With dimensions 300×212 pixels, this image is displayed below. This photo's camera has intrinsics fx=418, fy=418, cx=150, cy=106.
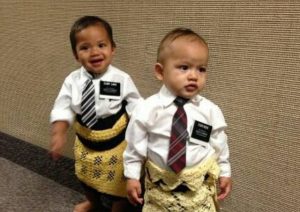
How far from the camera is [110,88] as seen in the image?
1249 mm

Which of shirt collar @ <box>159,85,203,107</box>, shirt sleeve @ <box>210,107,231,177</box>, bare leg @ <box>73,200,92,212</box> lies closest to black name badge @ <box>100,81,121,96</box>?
shirt collar @ <box>159,85,203,107</box>

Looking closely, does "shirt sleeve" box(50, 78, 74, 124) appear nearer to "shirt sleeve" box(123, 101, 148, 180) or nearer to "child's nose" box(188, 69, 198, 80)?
"shirt sleeve" box(123, 101, 148, 180)

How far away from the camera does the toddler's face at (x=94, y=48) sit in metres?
1.21

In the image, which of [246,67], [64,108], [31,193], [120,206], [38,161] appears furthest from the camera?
[38,161]

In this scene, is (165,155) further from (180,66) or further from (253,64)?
(253,64)

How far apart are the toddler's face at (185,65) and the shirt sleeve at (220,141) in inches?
3.9

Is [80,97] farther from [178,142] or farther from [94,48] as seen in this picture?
[178,142]

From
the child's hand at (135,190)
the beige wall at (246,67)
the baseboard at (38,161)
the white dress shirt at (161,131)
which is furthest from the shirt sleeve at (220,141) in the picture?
the baseboard at (38,161)

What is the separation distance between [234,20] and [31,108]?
100 cm

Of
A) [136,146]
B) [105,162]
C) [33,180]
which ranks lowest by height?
[33,180]

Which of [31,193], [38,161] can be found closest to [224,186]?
[31,193]

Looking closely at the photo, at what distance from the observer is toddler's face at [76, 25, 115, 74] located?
1212mm

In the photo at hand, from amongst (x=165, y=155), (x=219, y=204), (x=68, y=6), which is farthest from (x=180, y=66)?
(x=68, y=6)

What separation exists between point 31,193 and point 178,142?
81 cm
